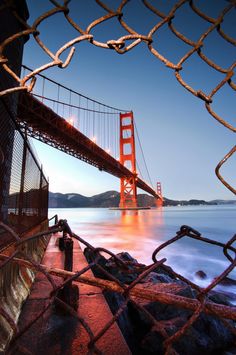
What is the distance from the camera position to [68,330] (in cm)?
175

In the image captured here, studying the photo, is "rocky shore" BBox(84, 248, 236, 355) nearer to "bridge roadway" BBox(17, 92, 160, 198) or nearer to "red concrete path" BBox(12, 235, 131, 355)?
"red concrete path" BBox(12, 235, 131, 355)

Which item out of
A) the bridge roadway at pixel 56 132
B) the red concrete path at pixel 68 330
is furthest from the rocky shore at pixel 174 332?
the bridge roadway at pixel 56 132

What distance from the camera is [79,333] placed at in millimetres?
1705

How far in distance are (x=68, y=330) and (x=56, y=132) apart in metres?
22.9

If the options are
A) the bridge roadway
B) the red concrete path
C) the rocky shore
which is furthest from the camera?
the bridge roadway

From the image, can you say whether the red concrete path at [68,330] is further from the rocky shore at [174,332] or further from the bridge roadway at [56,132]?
the bridge roadway at [56,132]

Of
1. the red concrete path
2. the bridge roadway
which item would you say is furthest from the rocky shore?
the bridge roadway

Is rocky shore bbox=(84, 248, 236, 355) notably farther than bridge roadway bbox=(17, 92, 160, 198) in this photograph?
No

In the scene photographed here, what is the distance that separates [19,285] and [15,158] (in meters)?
2.10

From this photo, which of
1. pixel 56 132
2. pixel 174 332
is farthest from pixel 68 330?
pixel 56 132

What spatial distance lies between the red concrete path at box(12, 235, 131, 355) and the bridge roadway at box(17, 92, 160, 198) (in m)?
14.9

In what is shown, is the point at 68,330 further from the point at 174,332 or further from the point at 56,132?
the point at 56,132

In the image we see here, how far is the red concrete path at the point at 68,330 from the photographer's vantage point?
1.51 m

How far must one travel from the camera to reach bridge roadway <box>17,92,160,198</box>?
18.1m
